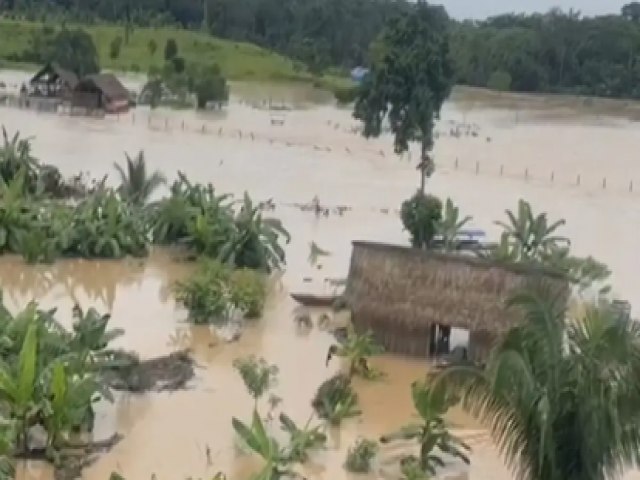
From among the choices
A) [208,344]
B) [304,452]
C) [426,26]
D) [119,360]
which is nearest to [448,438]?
[304,452]

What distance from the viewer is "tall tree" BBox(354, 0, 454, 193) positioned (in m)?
26.8

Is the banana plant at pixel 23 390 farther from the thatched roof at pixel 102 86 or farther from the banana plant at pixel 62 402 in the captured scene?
the thatched roof at pixel 102 86

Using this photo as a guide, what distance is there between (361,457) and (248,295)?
636 cm

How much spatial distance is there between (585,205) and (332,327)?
668 inches

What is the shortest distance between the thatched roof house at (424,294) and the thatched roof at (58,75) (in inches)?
1315

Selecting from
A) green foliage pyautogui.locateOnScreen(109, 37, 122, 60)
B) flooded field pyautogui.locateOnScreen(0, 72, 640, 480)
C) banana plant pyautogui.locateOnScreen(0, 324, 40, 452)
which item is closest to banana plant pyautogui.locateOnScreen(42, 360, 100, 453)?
banana plant pyautogui.locateOnScreen(0, 324, 40, 452)

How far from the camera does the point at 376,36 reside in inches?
2522

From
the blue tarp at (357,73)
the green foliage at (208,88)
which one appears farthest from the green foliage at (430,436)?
the blue tarp at (357,73)

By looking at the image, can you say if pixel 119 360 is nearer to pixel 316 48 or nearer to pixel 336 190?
pixel 336 190

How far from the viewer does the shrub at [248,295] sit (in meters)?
19.0

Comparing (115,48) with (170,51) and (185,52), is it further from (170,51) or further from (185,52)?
(170,51)

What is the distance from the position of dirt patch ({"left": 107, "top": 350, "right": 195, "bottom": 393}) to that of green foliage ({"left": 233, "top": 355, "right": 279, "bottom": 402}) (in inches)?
28.1

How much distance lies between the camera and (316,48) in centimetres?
7019

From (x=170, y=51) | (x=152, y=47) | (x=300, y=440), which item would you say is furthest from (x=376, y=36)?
(x=300, y=440)
